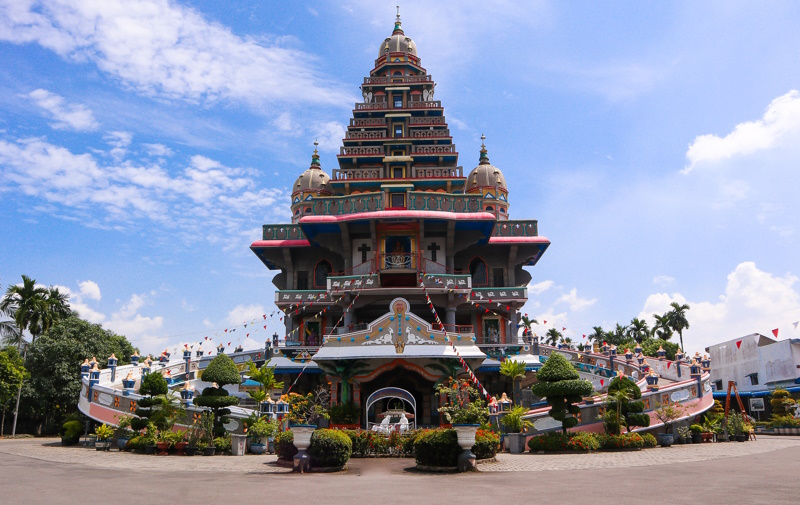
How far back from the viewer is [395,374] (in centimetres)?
3269

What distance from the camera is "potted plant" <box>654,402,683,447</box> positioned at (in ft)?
85.0

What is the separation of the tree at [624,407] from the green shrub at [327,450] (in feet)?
38.8

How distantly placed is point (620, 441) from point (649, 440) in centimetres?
215

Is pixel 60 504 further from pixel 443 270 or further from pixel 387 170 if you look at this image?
pixel 387 170

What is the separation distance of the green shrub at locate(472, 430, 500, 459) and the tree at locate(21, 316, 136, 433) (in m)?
36.4

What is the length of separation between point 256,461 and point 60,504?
1114cm

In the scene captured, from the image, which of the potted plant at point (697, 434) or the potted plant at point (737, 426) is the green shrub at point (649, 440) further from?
the potted plant at point (737, 426)

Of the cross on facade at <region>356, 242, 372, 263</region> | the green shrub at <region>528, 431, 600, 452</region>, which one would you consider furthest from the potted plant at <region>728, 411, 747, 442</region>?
the cross on facade at <region>356, 242, 372, 263</region>

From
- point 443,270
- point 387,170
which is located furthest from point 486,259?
point 387,170

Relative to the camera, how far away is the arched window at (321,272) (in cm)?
4481

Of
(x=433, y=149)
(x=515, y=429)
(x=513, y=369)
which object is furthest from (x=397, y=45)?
(x=515, y=429)

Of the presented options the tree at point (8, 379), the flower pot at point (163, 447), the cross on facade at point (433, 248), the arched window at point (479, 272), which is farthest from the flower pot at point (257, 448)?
the tree at point (8, 379)

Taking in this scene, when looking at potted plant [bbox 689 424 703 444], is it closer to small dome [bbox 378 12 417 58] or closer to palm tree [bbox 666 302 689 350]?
small dome [bbox 378 12 417 58]

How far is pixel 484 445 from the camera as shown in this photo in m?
20.3
